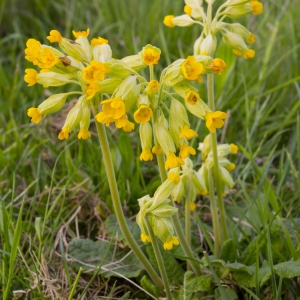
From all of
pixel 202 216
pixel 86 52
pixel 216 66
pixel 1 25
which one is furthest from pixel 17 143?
pixel 1 25

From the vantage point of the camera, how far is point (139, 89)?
1.78 metres

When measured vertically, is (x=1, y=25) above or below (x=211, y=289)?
above

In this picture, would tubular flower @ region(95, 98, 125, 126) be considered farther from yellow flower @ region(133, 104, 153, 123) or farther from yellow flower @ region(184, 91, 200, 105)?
yellow flower @ region(184, 91, 200, 105)

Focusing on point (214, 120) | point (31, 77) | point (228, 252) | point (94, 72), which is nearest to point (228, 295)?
point (228, 252)

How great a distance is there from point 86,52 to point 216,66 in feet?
1.65

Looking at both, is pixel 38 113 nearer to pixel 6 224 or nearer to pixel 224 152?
pixel 6 224

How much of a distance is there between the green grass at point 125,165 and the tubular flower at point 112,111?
696 mm

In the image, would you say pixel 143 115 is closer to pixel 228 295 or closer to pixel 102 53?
pixel 102 53

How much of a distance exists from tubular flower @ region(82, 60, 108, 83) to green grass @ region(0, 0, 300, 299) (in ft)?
2.54

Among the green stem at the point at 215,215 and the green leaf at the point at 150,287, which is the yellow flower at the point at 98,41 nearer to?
the green stem at the point at 215,215

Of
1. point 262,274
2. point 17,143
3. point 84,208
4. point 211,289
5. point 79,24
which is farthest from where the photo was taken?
point 79,24

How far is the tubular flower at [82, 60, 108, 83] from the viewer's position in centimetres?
170

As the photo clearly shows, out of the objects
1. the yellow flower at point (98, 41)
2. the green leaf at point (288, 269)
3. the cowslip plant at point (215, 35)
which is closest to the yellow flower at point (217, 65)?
the cowslip plant at point (215, 35)

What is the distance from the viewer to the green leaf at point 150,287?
7.54ft
